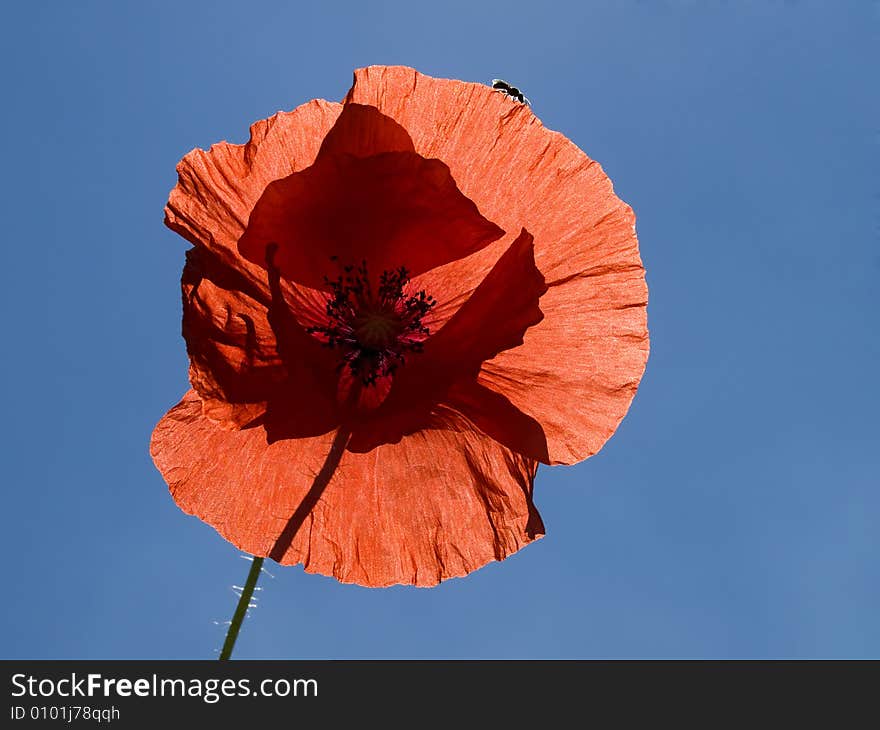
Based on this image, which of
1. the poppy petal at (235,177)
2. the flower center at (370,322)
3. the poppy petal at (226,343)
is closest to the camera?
the poppy petal at (226,343)

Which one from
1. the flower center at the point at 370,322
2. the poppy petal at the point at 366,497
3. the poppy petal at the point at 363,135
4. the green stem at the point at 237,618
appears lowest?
the green stem at the point at 237,618

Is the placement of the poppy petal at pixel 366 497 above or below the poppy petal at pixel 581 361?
below

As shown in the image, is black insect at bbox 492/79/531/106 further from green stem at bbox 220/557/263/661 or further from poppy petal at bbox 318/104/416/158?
green stem at bbox 220/557/263/661

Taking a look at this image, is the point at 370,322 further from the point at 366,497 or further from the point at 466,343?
the point at 366,497

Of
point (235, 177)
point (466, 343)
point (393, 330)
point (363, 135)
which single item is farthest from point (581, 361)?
point (235, 177)

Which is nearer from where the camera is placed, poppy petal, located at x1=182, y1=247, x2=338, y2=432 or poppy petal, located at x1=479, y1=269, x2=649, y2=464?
poppy petal, located at x1=182, y1=247, x2=338, y2=432

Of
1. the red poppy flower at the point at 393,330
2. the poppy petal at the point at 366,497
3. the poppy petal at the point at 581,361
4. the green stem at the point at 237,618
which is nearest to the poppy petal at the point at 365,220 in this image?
the red poppy flower at the point at 393,330

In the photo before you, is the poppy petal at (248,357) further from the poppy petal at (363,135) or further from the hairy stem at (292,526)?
the poppy petal at (363,135)

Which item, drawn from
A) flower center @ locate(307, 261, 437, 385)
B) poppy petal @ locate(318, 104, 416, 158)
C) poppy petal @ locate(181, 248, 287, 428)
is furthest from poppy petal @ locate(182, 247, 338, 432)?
poppy petal @ locate(318, 104, 416, 158)
